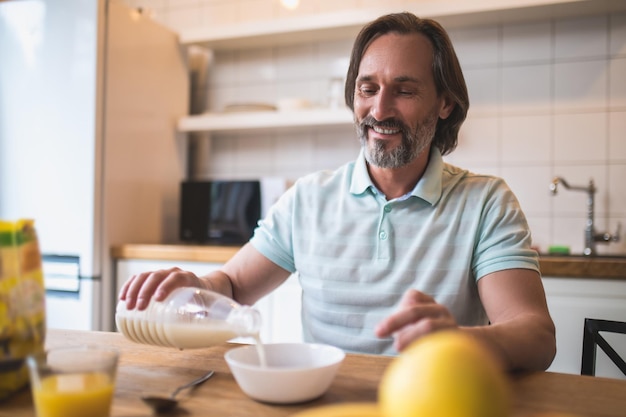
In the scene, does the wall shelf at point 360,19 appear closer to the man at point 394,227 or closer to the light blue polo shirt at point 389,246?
the man at point 394,227

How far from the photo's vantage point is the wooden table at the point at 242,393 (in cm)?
62

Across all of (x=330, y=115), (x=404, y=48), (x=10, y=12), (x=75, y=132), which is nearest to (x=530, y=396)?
(x=404, y=48)

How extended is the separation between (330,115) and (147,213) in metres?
0.90

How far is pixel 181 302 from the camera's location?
2.55 ft

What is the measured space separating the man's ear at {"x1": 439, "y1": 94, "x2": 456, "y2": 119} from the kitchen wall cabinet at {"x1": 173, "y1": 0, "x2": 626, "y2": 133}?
0.90 meters

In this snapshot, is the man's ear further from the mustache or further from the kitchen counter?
the kitchen counter

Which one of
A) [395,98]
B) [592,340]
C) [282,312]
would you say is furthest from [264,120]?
[592,340]

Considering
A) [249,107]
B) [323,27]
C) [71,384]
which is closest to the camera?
[71,384]

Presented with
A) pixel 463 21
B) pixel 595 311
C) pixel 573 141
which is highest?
pixel 463 21

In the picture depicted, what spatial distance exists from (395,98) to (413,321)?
69cm

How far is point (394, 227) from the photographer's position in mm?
1170

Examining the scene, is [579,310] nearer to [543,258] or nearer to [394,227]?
[543,258]

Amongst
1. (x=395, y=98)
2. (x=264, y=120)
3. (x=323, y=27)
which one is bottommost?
(x=395, y=98)

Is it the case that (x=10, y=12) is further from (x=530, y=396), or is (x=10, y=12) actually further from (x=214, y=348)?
(x=530, y=396)
